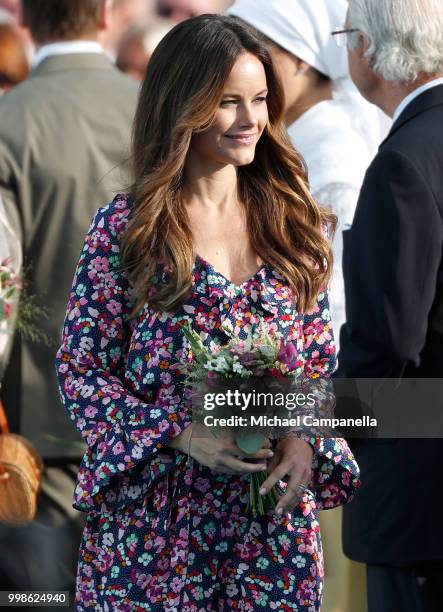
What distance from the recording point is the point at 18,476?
3818 mm

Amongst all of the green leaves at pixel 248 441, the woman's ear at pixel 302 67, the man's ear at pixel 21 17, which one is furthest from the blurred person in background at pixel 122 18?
the green leaves at pixel 248 441

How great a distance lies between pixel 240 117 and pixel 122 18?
1827 mm

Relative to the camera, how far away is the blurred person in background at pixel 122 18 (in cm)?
416

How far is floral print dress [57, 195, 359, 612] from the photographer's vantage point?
95.6 inches

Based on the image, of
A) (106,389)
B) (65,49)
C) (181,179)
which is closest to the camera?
(106,389)

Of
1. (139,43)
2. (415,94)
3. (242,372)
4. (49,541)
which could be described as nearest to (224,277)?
(242,372)

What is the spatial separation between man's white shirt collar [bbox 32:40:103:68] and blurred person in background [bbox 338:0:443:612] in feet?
3.82

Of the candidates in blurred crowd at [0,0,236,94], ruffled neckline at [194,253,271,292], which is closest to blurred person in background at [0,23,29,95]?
blurred crowd at [0,0,236,94]

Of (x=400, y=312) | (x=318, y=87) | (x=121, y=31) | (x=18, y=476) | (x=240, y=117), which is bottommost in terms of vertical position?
(x=18, y=476)

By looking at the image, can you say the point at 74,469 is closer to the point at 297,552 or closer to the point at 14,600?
the point at 14,600

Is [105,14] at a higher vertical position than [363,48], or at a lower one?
higher

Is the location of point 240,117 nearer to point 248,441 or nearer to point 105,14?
point 248,441

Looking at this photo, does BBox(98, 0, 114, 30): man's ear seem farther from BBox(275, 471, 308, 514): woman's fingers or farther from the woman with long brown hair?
BBox(275, 471, 308, 514): woman's fingers

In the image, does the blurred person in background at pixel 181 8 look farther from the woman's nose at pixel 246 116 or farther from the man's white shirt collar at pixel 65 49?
the woman's nose at pixel 246 116
